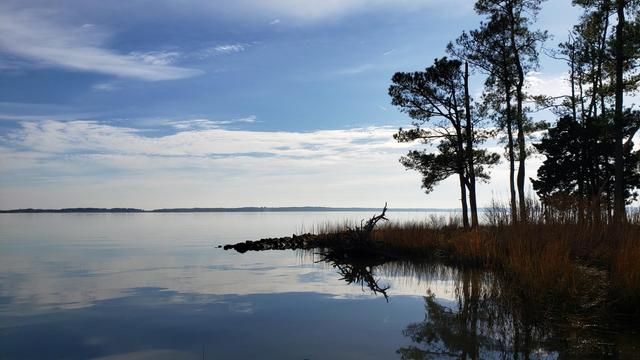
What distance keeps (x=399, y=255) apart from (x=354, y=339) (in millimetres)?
13435

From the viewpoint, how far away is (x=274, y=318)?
10.0 metres

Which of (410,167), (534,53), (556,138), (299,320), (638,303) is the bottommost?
(299,320)

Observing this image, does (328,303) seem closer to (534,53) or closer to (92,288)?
(92,288)

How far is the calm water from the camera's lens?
7.52 m

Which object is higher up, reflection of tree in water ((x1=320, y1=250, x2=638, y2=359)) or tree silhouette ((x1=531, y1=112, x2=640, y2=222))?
tree silhouette ((x1=531, y1=112, x2=640, y2=222))

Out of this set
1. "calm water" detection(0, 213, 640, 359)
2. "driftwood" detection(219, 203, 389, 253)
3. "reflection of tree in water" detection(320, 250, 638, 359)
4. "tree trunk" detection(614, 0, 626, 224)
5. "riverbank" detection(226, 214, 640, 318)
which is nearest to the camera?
"reflection of tree in water" detection(320, 250, 638, 359)

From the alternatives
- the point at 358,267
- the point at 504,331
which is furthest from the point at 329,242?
the point at 504,331

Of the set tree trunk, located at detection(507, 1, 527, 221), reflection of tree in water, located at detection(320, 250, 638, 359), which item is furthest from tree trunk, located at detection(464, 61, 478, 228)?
reflection of tree in water, located at detection(320, 250, 638, 359)

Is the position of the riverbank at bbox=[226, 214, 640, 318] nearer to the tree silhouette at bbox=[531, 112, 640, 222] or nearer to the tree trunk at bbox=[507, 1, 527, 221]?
the tree trunk at bbox=[507, 1, 527, 221]

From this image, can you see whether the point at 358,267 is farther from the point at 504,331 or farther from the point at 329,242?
the point at 504,331

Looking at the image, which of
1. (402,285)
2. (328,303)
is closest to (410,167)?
(402,285)

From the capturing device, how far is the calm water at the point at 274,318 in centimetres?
752

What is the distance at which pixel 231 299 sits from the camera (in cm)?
1223

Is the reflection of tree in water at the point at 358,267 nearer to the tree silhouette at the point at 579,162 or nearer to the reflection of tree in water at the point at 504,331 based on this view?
the reflection of tree in water at the point at 504,331
